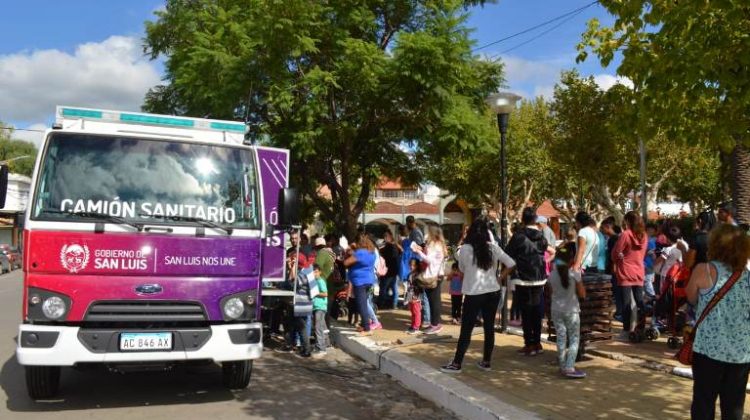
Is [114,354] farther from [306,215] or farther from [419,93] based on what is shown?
[306,215]

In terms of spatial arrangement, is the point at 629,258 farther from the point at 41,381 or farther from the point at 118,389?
the point at 41,381

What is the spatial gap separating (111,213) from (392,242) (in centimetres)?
792

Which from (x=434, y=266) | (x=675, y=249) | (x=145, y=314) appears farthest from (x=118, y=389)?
(x=675, y=249)

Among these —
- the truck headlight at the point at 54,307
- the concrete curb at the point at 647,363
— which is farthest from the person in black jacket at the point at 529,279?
the truck headlight at the point at 54,307

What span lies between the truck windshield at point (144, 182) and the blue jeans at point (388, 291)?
22.4 feet

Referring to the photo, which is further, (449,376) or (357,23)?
(357,23)

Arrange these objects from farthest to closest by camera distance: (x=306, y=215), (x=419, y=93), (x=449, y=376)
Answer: (x=306, y=215), (x=419, y=93), (x=449, y=376)

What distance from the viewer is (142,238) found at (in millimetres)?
5609

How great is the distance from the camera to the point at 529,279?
25.1 feet

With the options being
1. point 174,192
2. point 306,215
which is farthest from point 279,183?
point 306,215

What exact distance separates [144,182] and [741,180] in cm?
972

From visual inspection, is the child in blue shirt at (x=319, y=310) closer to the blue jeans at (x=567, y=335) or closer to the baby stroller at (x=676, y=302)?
the blue jeans at (x=567, y=335)

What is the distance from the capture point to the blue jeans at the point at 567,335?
6344 millimetres

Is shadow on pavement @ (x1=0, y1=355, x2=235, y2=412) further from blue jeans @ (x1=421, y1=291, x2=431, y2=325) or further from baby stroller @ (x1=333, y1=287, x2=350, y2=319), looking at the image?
baby stroller @ (x1=333, y1=287, x2=350, y2=319)
